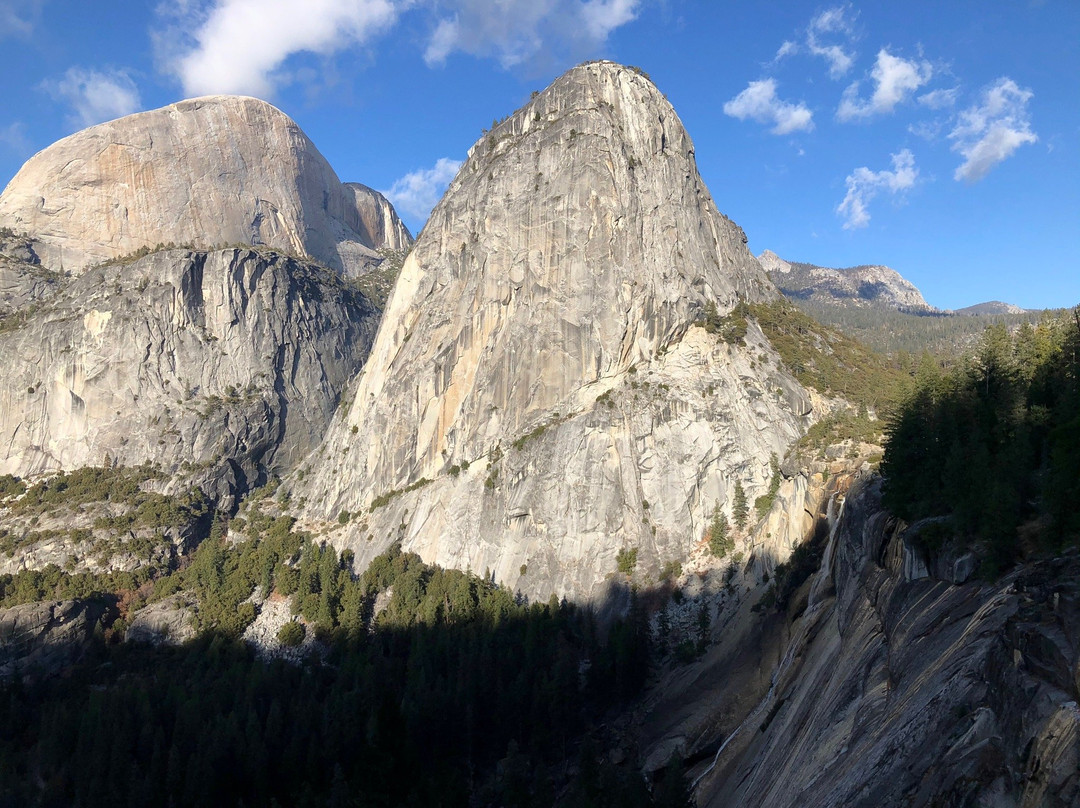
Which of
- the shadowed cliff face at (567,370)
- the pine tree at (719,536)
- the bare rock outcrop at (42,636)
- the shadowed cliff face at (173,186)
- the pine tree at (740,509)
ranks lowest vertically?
the bare rock outcrop at (42,636)

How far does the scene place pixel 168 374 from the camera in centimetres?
10319

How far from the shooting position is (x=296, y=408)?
364ft

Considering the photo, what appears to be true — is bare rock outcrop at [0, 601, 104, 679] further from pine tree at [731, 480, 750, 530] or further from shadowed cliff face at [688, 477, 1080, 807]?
shadowed cliff face at [688, 477, 1080, 807]

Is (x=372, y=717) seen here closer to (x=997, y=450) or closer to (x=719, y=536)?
(x=719, y=536)

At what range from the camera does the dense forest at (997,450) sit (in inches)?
812

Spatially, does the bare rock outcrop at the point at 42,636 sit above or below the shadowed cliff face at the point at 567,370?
below

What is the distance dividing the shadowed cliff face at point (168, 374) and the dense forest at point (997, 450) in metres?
88.3

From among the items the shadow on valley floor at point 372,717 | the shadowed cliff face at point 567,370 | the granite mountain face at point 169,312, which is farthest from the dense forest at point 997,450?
the granite mountain face at point 169,312

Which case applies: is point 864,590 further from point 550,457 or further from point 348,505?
point 348,505

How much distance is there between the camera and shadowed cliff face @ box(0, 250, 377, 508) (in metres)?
99.8

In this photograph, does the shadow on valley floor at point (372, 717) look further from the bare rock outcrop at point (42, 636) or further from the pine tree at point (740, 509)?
the pine tree at point (740, 509)

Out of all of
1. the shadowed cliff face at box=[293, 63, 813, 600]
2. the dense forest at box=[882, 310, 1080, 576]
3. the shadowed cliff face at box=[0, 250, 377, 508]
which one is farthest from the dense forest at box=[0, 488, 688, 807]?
the shadowed cliff face at box=[0, 250, 377, 508]

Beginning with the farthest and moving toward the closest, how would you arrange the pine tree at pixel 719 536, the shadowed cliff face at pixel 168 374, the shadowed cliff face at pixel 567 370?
the shadowed cliff face at pixel 168 374
the shadowed cliff face at pixel 567 370
the pine tree at pixel 719 536

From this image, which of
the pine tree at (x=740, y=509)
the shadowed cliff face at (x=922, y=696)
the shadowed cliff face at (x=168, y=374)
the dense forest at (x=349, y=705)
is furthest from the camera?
the shadowed cliff face at (x=168, y=374)
